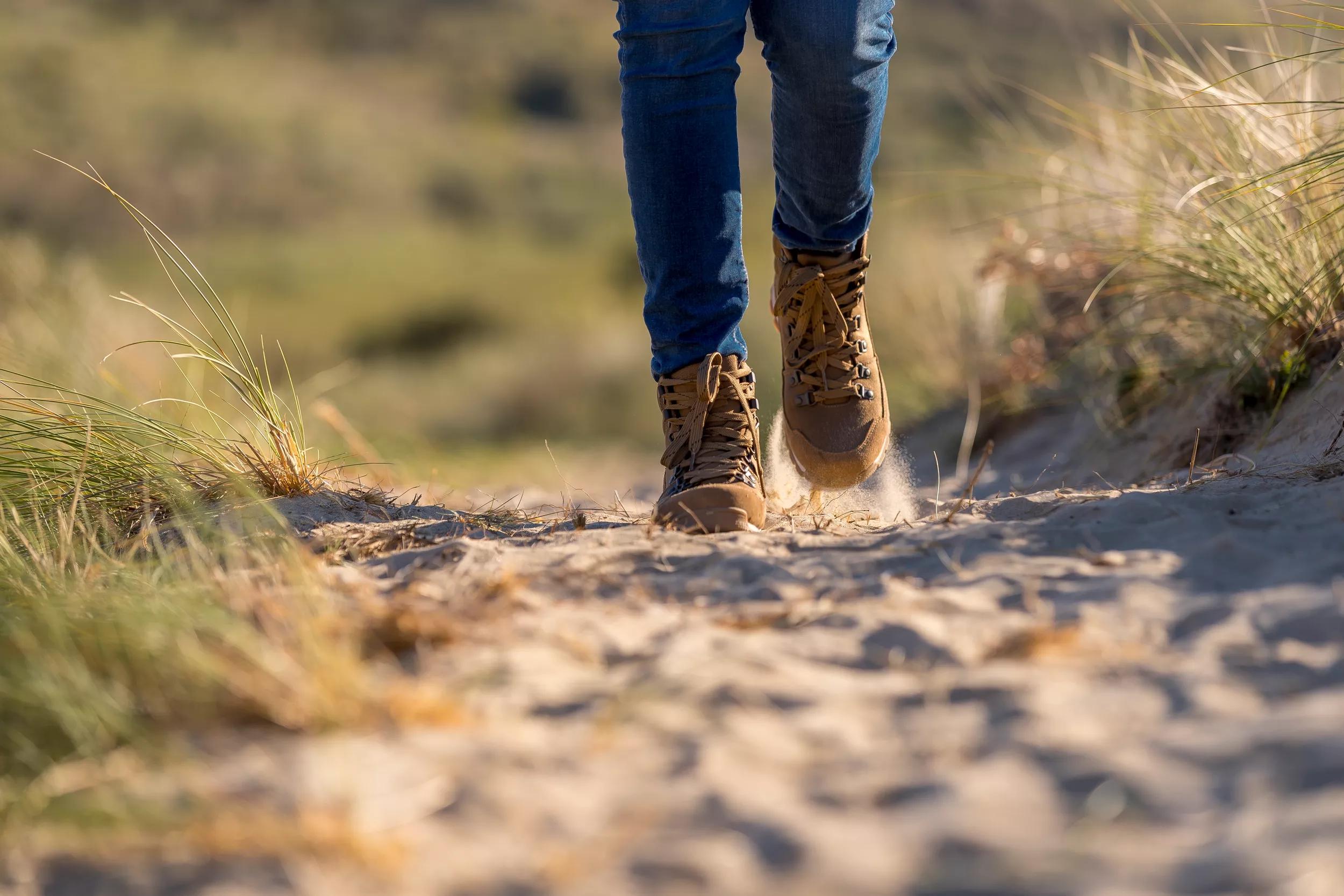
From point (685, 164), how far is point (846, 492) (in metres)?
0.71

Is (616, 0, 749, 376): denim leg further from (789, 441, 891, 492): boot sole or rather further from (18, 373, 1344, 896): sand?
(18, 373, 1344, 896): sand

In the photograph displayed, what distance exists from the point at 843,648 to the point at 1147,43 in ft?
65.2

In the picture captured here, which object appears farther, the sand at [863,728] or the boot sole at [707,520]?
the boot sole at [707,520]

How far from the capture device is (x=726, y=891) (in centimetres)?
73

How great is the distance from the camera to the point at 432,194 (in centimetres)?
2261

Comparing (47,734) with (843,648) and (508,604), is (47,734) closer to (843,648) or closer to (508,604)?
(508,604)

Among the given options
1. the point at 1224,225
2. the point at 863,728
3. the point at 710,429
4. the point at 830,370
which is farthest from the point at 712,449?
the point at 1224,225

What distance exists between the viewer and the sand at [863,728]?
746mm

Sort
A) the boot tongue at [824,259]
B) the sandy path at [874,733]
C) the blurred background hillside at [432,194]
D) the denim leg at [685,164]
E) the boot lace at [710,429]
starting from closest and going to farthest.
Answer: the sandy path at [874,733], the denim leg at [685,164], the boot lace at [710,429], the boot tongue at [824,259], the blurred background hillside at [432,194]

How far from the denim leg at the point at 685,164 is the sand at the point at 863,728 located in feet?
1.46

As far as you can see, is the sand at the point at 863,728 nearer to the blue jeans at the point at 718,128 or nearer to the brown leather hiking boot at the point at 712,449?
the brown leather hiking boot at the point at 712,449

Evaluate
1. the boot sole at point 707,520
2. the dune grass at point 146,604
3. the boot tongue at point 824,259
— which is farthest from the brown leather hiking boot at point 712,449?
the dune grass at point 146,604

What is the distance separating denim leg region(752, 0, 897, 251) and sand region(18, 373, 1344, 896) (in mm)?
624

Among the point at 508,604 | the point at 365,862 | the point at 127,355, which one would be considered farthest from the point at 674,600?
the point at 127,355
